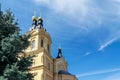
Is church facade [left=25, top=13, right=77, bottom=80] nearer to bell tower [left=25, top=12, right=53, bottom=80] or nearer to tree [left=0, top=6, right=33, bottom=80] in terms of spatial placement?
bell tower [left=25, top=12, right=53, bottom=80]

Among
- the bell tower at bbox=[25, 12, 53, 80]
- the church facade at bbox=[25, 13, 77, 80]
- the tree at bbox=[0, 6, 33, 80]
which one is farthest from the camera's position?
the church facade at bbox=[25, 13, 77, 80]

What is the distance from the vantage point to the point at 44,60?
3950 cm

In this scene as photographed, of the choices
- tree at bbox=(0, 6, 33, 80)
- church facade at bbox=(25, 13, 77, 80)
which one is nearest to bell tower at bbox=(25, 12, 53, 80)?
church facade at bbox=(25, 13, 77, 80)

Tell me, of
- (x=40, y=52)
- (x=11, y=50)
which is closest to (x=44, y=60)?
(x=40, y=52)

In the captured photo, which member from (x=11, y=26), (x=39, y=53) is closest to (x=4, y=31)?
(x=11, y=26)

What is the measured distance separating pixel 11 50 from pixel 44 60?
2565 cm

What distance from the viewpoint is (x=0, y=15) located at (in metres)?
15.3

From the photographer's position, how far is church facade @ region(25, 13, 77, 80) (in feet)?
127

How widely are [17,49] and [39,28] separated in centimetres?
3121

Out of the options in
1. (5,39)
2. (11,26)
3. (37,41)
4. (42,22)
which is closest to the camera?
(5,39)

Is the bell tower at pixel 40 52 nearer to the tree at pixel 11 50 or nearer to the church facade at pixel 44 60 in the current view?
the church facade at pixel 44 60

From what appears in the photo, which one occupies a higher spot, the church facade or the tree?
the church facade

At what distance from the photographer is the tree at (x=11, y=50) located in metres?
13.2

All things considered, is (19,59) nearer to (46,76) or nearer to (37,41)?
(46,76)
